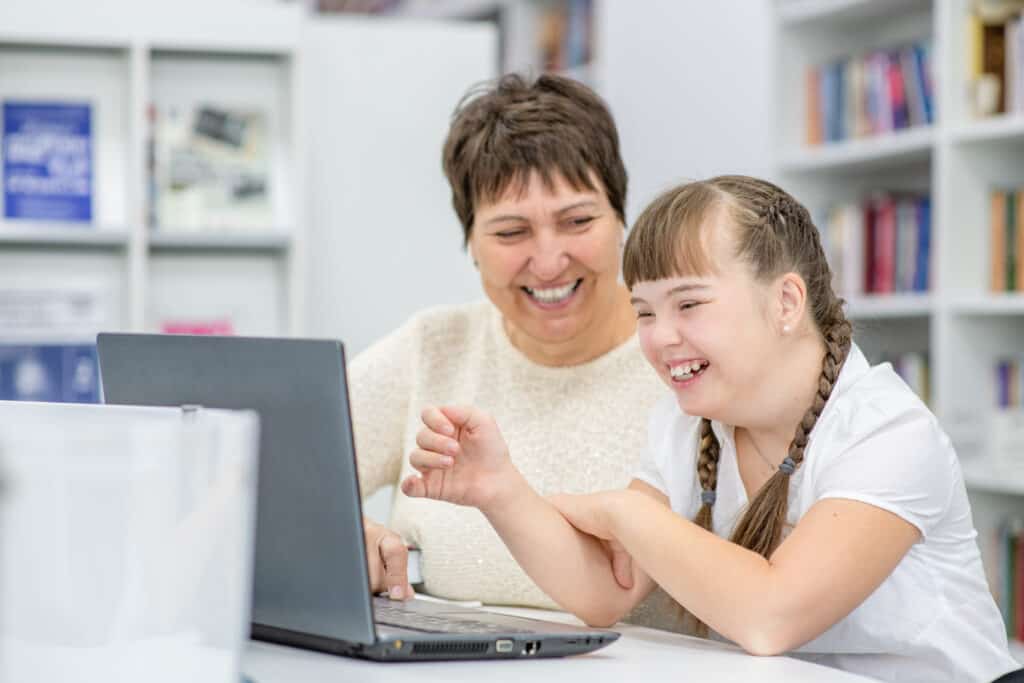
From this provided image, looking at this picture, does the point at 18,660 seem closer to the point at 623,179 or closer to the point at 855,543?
the point at 855,543

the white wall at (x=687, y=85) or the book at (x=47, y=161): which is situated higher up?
the white wall at (x=687, y=85)

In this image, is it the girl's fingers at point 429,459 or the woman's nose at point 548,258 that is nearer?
the girl's fingers at point 429,459

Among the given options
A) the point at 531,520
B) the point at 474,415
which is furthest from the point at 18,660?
the point at 531,520

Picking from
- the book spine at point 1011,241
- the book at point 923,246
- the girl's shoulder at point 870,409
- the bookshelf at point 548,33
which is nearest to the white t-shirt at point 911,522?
the girl's shoulder at point 870,409

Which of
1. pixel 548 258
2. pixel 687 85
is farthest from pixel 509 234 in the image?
pixel 687 85

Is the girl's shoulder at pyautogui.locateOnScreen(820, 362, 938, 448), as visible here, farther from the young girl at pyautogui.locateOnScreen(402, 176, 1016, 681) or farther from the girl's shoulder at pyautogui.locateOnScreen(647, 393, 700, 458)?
the girl's shoulder at pyautogui.locateOnScreen(647, 393, 700, 458)

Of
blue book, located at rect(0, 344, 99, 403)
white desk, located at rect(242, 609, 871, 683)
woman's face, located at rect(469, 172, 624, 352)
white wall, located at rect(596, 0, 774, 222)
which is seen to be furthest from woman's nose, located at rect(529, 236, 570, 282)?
white wall, located at rect(596, 0, 774, 222)

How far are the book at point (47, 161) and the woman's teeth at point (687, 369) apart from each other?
8.20ft

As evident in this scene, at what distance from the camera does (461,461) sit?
4.46 feet

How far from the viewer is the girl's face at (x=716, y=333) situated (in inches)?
56.1

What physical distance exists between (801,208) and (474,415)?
0.46 meters

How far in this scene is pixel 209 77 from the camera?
12.1 ft

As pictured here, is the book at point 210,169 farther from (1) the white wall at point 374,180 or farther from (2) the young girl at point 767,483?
(2) the young girl at point 767,483

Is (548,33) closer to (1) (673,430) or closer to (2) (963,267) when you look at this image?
(2) (963,267)
